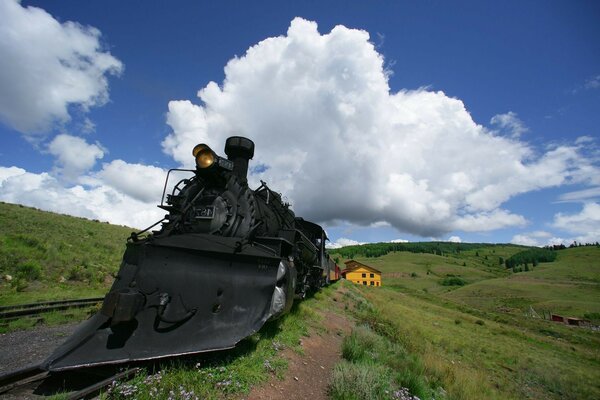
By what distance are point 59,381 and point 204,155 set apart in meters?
4.21

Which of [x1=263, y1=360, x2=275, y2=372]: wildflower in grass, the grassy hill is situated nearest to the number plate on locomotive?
[x1=263, y1=360, x2=275, y2=372]: wildflower in grass

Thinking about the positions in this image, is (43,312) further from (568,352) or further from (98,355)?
(568,352)

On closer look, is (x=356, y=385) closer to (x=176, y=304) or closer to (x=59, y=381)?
(x=176, y=304)

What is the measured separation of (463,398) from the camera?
7727mm

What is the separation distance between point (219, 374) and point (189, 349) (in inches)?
20.4

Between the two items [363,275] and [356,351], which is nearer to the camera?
[356,351]

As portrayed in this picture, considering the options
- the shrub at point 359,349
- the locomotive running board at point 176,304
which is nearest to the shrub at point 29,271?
the locomotive running board at point 176,304

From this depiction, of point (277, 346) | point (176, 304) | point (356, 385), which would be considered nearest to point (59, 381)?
point (176, 304)

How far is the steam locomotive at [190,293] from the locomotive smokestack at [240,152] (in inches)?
69.3

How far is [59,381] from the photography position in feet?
13.0

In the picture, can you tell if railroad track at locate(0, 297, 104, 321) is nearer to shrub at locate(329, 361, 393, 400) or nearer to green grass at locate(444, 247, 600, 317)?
shrub at locate(329, 361, 393, 400)

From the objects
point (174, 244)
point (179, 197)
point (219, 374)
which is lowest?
point (219, 374)

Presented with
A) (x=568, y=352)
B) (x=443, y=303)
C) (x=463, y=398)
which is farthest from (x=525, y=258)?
(x=463, y=398)

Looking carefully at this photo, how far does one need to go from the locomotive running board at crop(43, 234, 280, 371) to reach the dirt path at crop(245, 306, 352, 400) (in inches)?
32.2
